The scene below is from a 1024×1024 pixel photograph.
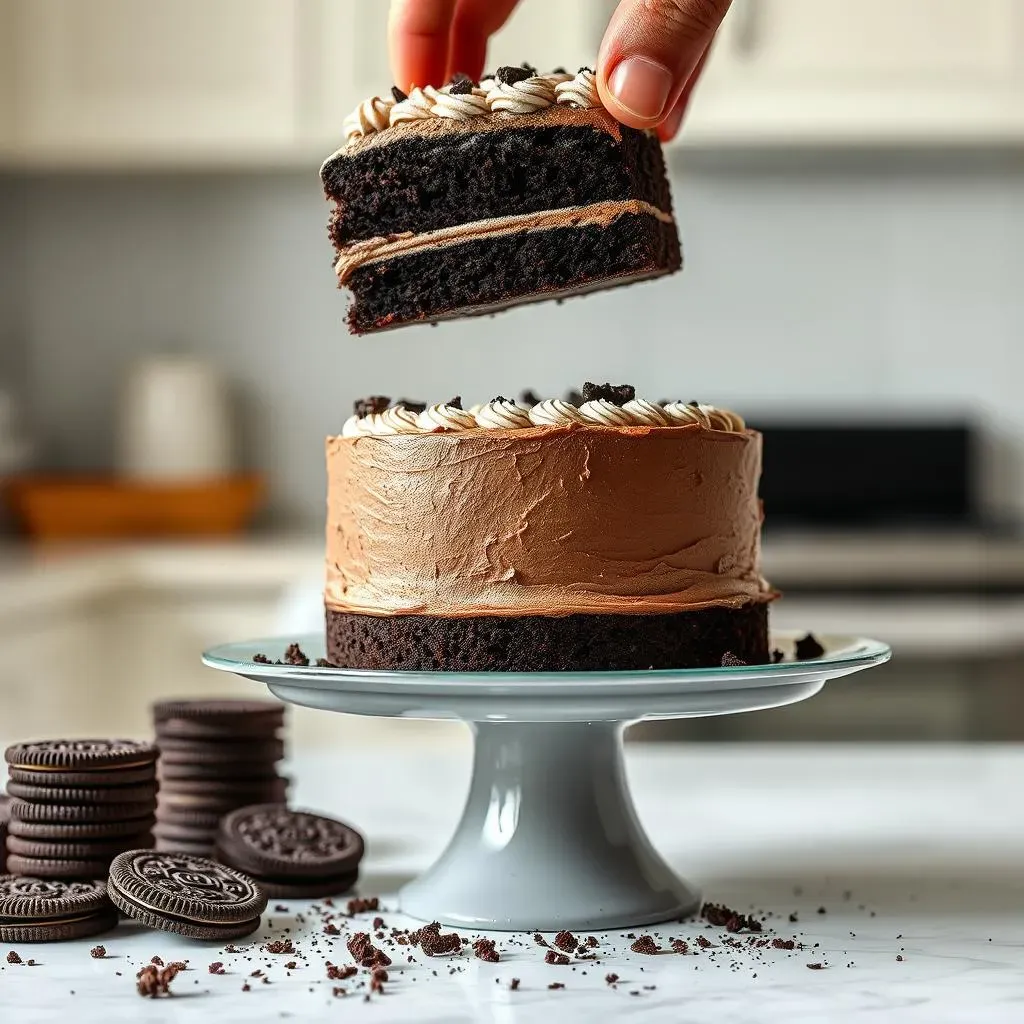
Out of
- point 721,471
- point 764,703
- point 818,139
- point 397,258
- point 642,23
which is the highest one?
point 818,139

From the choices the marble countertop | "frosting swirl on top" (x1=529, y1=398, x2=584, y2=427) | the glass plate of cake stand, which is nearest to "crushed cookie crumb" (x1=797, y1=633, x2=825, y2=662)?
the glass plate of cake stand

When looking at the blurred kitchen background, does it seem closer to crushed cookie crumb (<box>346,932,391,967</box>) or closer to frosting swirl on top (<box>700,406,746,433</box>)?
frosting swirl on top (<box>700,406,746,433</box>)

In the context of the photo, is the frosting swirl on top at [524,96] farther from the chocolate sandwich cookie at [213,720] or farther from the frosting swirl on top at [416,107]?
the chocolate sandwich cookie at [213,720]

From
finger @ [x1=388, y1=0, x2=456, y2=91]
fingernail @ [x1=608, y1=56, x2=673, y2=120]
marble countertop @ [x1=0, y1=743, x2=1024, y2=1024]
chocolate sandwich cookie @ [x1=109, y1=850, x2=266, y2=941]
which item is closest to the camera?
marble countertop @ [x1=0, y1=743, x2=1024, y2=1024]

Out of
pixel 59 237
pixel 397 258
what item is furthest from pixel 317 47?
pixel 397 258

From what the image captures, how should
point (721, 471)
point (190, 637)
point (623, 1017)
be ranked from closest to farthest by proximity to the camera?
1. point (623, 1017)
2. point (721, 471)
3. point (190, 637)

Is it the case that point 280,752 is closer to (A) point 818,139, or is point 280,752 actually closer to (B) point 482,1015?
(B) point 482,1015
